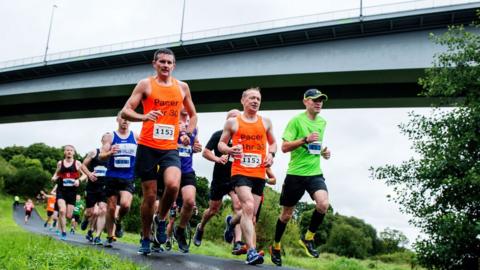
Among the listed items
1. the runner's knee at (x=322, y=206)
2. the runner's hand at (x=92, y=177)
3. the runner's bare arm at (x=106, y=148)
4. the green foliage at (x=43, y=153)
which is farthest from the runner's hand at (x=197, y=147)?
the green foliage at (x=43, y=153)

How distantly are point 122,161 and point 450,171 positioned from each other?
9.36 metres

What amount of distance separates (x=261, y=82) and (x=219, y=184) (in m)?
16.7

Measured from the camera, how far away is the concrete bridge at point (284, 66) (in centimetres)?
2170

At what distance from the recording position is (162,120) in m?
5.99

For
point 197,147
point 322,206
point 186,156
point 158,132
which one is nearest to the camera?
point 158,132

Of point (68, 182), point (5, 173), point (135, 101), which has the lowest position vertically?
point (68, 182)

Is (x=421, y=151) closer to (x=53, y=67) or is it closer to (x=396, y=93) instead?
(x=396, y=93)

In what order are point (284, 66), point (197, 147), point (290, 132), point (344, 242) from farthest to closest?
point (344, 242) → point (284, 66) → point (197, 147) → point (290, 132)

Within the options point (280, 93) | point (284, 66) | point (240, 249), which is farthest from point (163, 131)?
point (280, 93)

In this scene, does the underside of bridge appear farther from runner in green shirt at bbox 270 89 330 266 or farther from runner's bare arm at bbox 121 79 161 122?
runner's bare arm at bbox 121 79 161 122

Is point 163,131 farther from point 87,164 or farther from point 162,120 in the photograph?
point 87,164

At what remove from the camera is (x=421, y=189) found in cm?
1462

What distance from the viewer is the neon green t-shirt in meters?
7.07

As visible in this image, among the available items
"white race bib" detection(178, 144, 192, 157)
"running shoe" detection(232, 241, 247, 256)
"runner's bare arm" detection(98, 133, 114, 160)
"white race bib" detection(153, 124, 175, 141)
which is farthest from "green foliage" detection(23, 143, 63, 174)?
"white race bib" detection(153, 124, 175, 141)
